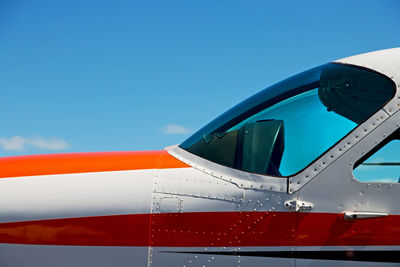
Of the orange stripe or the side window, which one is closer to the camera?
the side window

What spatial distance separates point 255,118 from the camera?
11.5 ft

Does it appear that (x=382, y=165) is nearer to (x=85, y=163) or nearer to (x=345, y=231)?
(x=345, y=231)

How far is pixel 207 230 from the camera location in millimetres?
2963

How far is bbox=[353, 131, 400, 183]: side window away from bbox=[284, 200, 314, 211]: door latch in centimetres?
37

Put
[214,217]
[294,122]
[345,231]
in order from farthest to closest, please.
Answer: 1. [294,122]
2. [214,217]
3. [345,231]

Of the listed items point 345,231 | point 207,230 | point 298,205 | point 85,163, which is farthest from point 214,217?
point 85,163

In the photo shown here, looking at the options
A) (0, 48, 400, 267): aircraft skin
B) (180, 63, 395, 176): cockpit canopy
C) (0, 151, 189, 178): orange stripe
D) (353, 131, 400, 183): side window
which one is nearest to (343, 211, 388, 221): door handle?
(0, 48, 400, 267): aircraft skin

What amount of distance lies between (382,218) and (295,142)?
2.43 feet

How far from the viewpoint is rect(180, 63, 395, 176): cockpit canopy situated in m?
3.15

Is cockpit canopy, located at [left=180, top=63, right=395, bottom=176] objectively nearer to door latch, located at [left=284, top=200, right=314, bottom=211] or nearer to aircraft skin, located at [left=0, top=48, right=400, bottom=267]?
aircraft skin, located at [left=0, top=48, right=400, bottom=267]

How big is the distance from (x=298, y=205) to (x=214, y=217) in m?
0.54

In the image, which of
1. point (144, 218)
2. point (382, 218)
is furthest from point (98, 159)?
point (382, 218)

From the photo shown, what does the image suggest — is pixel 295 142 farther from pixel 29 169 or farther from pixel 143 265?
pixel 29 169

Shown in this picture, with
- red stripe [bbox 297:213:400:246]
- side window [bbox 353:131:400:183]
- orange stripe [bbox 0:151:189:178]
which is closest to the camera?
red stripe [bbox 297:213:400:246]
